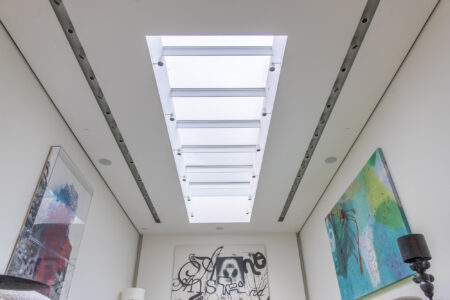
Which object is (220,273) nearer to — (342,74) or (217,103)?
(217,103)

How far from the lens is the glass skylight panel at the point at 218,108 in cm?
413

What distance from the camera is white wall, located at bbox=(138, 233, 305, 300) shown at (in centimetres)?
670

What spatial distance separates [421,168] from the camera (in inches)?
114

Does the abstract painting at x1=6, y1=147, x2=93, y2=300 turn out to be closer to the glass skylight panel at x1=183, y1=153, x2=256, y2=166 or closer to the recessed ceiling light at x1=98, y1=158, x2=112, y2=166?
the recessed ceiling light at x1=98, y1=158, x2=112, y2=166

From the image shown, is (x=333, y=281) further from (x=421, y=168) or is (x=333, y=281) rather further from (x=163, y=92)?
(x=163, y=92)

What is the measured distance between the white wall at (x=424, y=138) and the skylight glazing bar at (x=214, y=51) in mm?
1453

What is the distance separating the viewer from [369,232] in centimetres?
380

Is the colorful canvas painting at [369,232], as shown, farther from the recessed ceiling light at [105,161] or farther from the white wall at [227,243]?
the recessed ceiling light at [105,161]

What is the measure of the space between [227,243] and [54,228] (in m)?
4.35

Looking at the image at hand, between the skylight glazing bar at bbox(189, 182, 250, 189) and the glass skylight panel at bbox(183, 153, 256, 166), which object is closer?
the glass skylight panel at bbox(183, 153, 256, 166)

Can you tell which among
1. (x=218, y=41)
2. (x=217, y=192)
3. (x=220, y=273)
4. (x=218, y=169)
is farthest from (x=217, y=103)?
(x=220, y=273)

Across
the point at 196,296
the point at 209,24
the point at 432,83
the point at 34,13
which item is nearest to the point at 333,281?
the point at 196,296

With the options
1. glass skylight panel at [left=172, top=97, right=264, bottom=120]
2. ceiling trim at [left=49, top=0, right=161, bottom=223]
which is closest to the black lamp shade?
glass skylight panel at [left=172, top=97, right=264, bottom=120]

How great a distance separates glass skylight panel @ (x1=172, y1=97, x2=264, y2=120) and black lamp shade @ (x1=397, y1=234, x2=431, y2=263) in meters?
2.28
